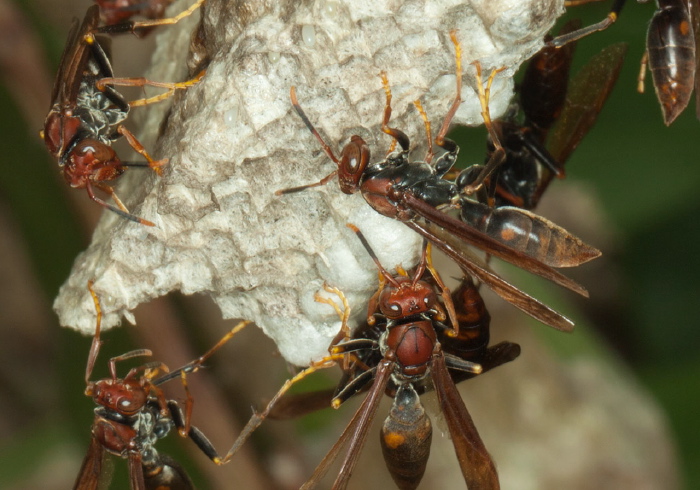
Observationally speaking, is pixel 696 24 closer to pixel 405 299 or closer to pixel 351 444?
pixel 405 299

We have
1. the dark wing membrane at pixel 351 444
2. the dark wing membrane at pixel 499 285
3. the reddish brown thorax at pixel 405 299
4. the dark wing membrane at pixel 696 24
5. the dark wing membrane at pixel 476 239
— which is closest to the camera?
the dark wing membrane at pixel 476 239

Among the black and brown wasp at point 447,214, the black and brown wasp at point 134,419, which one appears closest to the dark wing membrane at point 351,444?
the black and brown wasp at point 447,214

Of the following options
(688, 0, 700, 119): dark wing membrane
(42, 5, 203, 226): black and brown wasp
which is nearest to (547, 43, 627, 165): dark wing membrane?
(688, 0, 700, 119): dark wing membrane

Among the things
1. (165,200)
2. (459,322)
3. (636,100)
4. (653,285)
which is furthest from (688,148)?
(165,200)

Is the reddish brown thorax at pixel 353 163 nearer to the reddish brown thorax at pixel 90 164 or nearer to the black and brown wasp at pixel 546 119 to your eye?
the black and brown wasp at pixel 546 119

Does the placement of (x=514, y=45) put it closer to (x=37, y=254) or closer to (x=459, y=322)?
(x=459, y=322)

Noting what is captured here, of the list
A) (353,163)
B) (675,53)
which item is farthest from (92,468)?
(675,53)

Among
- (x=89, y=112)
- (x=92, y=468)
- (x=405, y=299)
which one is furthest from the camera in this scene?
(x=92, y=468)

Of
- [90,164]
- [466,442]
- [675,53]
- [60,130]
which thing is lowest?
[466,442]
